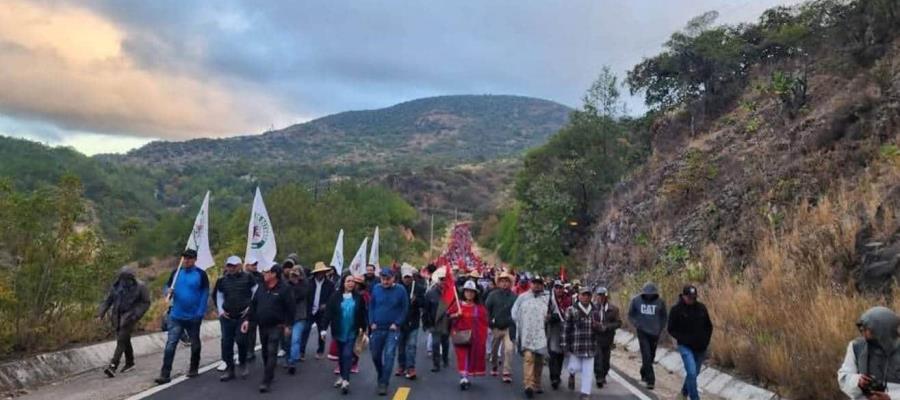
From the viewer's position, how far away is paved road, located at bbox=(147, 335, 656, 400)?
998 centimetres

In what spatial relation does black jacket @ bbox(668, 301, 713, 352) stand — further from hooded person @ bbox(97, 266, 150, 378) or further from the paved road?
hooded person @ bbox(97, 266, 150, 378)

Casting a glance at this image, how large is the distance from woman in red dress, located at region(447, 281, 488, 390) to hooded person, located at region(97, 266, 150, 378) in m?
4.92

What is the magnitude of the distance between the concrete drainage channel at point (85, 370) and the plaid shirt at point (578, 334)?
2.33m

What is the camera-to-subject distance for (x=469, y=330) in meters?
11.8

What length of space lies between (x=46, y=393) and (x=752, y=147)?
23662 millimetres

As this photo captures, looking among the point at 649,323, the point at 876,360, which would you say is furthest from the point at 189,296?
the point at 876,360

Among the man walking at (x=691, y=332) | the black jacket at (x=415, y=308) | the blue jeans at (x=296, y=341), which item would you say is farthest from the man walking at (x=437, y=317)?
the man walking at (x=691, y=332)

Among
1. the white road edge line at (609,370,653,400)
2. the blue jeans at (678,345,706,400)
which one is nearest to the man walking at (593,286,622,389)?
the white road edge line at (609,370,653,400)

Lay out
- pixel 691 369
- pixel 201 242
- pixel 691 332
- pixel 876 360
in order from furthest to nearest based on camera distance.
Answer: pixel 201 242, pixel 691 332, pixel 691 369, pixel 876 360

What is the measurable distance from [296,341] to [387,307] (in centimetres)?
267

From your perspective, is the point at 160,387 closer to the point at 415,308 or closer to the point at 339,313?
the point at 339,313

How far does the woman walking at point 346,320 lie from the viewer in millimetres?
10672

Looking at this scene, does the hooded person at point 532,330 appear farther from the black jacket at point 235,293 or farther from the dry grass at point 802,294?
the black jacket at point 235,293

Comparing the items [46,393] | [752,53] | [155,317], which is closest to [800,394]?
[46,393]
